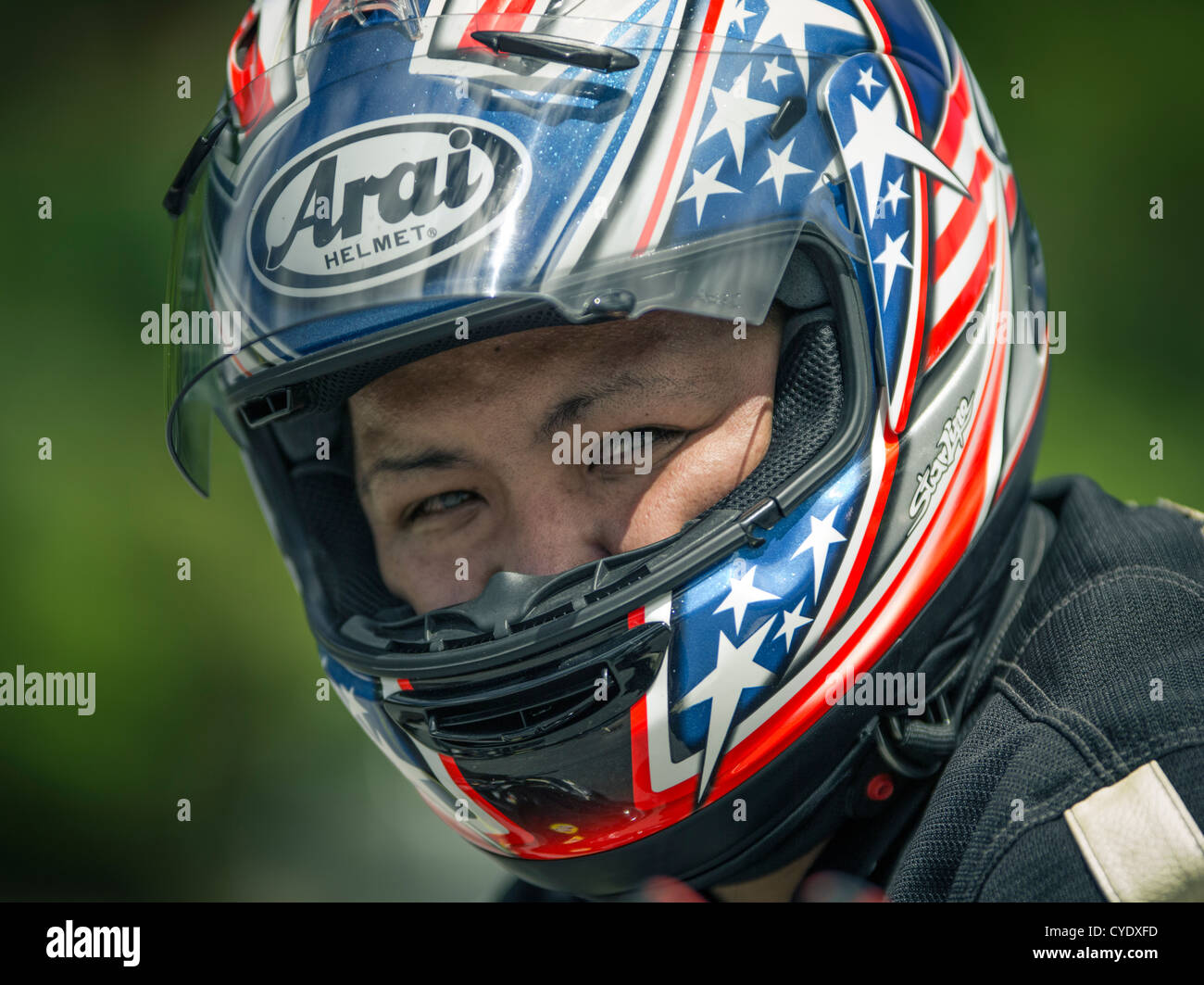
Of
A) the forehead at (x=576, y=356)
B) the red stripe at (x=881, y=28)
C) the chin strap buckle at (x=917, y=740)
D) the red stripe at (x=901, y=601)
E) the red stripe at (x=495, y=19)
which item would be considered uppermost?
the red stripe at (x=881, y=28)

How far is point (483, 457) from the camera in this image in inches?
45.3

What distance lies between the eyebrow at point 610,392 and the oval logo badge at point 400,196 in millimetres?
191

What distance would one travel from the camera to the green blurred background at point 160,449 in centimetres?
263

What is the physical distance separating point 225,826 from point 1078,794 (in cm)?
243

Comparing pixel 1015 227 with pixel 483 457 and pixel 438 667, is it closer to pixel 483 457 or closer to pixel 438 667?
pixel 483 457

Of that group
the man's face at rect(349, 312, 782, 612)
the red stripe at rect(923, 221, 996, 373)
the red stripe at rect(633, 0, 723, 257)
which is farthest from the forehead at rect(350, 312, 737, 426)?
the red stripe at rect(923, 221, 996, 373)

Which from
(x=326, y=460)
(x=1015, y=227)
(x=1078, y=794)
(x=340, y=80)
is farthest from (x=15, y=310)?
(x=1078, y=794)

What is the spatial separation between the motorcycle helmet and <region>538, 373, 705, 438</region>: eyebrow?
8 cm

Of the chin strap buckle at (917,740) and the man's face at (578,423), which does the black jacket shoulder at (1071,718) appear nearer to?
the chin strap buckle at (917,740)

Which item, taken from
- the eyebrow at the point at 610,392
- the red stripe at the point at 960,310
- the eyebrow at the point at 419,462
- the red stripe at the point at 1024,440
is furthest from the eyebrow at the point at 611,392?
the red stripe at the point at 1024,440

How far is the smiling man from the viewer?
1.03 meters

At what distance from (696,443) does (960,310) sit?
0.33 m

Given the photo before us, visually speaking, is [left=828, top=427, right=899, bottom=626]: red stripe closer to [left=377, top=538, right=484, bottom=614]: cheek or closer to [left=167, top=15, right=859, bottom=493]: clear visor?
[left=167, top=15, right=859, bottom=493]: clear visor

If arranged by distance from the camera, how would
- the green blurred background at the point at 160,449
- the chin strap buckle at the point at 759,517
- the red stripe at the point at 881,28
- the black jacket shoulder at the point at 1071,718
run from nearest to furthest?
the black jacket shoulder at the point at 1071,718
the chin strap buckle at the point at 759,517
the red stripe at the point at 881,28
the green blurred background at the point at 160,449
